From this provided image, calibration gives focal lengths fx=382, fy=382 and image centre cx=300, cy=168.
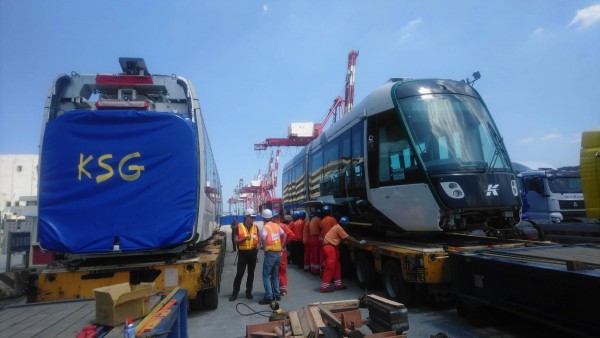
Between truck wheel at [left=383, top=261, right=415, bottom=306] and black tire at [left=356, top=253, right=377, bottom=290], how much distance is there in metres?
0.72

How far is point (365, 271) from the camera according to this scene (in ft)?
26.0

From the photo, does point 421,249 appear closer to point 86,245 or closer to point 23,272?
point 86,245

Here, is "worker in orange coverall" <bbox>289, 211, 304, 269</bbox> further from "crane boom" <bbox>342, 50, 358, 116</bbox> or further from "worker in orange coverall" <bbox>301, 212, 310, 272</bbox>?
"crane boom" <bbox>342, 50, 358, 116</bbox>

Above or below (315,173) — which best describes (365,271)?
below

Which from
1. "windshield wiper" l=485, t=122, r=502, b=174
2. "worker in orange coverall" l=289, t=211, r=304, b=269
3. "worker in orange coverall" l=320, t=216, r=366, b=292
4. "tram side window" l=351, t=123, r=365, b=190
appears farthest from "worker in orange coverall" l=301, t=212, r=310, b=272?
"windshield wiper" l=485, t=122, r=502, b=174

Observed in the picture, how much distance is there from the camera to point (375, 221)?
769 cm

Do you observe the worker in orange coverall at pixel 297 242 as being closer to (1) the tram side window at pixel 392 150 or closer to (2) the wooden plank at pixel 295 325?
(1) the tram side window at pixel 392 150

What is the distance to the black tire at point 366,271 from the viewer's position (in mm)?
7766

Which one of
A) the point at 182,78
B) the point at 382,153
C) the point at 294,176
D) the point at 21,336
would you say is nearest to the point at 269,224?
the point at 382,153

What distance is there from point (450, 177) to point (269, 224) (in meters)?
3.57

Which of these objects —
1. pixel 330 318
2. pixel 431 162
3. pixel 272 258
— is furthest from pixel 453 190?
pixel 272 258

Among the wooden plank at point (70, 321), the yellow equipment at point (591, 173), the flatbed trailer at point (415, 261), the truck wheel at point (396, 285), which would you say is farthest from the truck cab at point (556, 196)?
the wooden plank at point (70, 321)

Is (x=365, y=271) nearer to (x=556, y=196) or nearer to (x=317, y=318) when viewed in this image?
(x=317, y=318)

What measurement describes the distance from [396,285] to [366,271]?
1.34 meters
